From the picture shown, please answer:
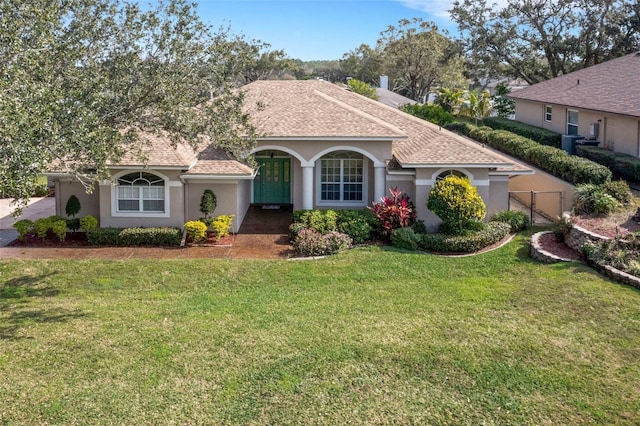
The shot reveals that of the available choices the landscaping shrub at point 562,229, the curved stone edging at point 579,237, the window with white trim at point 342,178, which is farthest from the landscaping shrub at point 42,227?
the curved stone edging at point 579,237

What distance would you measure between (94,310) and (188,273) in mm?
3260

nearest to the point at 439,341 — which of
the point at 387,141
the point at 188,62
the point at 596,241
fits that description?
the point at 596,241

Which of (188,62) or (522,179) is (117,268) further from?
(522,179)

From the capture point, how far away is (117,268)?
16812mm

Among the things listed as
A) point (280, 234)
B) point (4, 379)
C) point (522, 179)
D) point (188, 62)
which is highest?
point (188, 62)

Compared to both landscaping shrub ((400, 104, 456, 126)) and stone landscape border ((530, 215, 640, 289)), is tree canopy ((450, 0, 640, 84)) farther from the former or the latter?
stone landscape border ((530, 215, 640, 289))

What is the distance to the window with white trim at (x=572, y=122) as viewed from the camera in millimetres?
30250

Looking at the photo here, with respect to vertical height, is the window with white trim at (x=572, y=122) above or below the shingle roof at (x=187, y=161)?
above

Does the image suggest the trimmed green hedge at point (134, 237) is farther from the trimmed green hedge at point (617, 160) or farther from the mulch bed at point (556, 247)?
the trimmed green hedge at point (617, 160)

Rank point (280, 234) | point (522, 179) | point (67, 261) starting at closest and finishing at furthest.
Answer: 1. point (67, 261)
2. point (280, 234)
3. point (522, 179)

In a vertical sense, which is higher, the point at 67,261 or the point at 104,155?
the point at 104,155

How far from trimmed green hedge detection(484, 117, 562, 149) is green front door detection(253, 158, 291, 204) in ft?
45.8

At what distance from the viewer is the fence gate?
71.3 feet

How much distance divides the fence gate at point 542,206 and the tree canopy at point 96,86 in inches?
436
